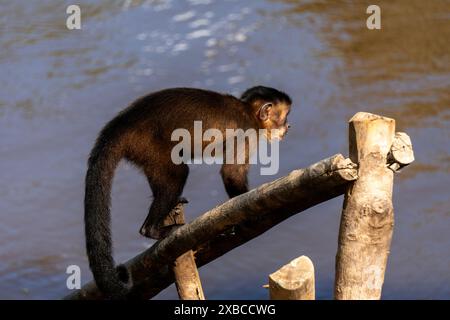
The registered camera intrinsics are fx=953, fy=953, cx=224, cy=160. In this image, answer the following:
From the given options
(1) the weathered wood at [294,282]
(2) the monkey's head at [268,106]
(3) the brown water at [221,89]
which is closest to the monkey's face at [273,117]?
(2) the monkey's head at [268,106]

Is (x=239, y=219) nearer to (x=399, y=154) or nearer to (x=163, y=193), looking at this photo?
(x=163, y=193)

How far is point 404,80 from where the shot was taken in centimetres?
981

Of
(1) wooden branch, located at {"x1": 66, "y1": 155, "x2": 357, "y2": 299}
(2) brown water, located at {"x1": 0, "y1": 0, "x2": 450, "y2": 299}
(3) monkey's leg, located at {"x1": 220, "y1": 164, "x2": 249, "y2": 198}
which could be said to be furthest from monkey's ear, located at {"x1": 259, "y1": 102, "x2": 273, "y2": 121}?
(2) brown water, located at {"x1": 0, "y1": 0, "x2": 450, "y2": 299}

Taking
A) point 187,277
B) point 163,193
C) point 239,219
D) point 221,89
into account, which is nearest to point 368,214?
point 239,219

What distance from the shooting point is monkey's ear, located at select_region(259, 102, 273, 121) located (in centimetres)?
585

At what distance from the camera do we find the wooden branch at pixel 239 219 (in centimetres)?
409

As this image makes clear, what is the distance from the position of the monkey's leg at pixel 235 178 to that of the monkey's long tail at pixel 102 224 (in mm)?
749

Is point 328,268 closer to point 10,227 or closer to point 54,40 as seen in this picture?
point 10,227

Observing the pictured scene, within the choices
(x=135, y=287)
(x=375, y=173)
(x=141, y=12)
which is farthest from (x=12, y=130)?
(x=375, y=173)

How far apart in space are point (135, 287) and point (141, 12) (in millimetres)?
6036

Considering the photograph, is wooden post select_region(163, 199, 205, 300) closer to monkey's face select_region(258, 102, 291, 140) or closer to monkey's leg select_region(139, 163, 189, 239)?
monkey's leg select_region(139, 163, 189, 239)

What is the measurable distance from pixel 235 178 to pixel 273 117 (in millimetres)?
597

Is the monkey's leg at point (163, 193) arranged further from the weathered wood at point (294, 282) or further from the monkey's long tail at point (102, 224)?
the weathered wood at point (294, 282)

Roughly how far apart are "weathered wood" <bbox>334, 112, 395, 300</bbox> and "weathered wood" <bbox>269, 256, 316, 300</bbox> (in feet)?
0.63
